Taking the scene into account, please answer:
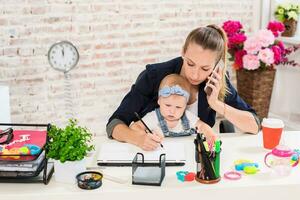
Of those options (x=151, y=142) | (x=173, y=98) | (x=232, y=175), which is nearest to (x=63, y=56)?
(x=173, y=98)

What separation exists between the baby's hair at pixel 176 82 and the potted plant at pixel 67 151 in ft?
2.21

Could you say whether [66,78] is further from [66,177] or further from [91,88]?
[66,177]

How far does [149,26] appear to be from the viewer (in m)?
3.84

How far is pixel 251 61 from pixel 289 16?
23.5 inches

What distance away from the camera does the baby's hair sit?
2.04m

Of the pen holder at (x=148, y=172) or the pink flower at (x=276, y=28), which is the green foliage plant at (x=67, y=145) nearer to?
the pen holder at (x=148, y=172)

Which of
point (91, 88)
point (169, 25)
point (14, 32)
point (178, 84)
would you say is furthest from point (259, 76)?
point (14, 32)

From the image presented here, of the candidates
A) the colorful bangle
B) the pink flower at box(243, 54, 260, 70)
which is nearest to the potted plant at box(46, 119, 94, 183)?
the colorful bangle

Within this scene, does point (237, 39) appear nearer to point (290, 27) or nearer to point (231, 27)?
point (231, 27)

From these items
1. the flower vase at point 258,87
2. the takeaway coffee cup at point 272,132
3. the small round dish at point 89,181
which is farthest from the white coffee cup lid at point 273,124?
the flower vase at point 258,87

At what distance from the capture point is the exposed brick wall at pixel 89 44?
141 inches

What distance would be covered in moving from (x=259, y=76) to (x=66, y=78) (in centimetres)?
159

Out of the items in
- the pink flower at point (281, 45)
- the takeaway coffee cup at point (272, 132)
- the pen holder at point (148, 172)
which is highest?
the pink flower at point (281, 45)

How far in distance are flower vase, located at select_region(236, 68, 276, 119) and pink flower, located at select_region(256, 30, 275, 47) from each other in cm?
24
